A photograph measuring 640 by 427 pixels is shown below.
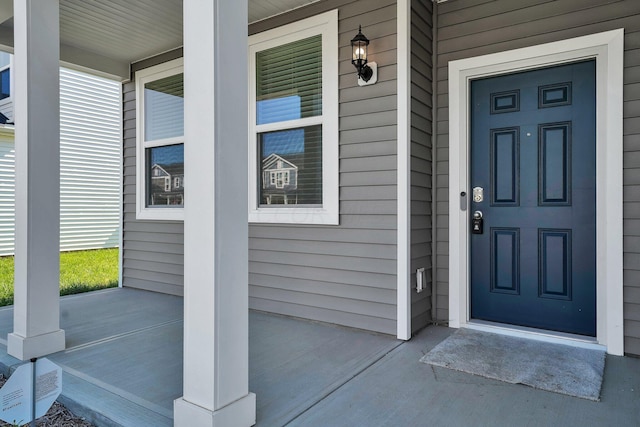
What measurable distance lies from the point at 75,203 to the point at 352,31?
7.41 meters

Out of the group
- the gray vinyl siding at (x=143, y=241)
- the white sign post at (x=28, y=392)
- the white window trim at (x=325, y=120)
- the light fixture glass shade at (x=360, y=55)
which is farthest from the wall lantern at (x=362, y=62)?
the white sign post at (x=28, y=392)

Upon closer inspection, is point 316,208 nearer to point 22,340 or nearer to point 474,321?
point 474,321

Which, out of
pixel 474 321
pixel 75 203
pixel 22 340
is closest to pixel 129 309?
pixel 22 340

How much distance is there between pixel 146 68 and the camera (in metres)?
4.66

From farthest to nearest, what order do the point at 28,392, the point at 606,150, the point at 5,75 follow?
1. the point at 5,75
2. the point at 606,150
3. the point at 28,392

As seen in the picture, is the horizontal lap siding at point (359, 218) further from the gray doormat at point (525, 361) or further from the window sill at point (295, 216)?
the gray doormat at point (525, 361)

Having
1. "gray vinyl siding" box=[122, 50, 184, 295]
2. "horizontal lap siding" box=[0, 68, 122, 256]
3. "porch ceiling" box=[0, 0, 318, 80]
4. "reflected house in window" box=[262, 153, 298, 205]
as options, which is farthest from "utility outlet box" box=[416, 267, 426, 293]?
"horizontal lap siding" box=[0, 68, 122, 256]

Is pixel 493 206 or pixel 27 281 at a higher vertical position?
pixel 493 206

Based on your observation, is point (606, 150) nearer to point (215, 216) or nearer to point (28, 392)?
point (215, 216)

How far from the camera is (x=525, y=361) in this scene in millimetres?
2488

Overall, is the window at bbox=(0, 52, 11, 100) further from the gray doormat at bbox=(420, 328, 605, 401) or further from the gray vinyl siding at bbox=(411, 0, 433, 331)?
the gray doormat at bbox=(420, 328, 605, 401)

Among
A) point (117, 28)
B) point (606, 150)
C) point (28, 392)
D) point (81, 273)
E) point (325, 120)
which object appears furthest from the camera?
point (81, 273)

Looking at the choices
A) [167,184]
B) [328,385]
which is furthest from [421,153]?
[167,184]

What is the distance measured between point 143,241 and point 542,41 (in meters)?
4.34
